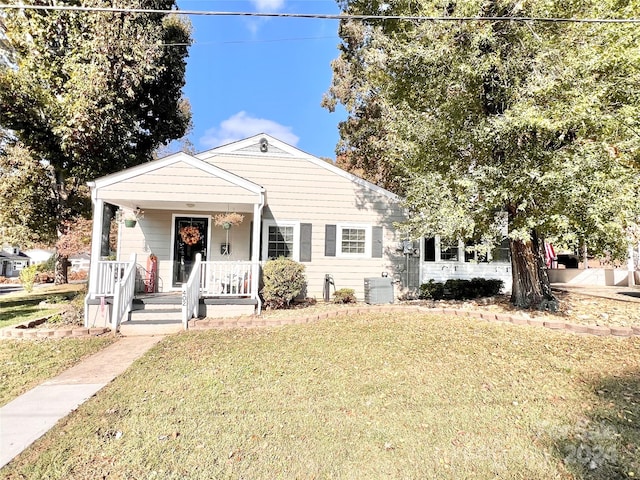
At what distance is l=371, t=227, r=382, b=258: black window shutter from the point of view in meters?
10.1

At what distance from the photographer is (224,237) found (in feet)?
32.2

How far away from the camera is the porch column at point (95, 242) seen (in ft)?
23.4

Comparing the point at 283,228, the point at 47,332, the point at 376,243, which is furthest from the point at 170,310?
the point at 376,243

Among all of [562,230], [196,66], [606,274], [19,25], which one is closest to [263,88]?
[196,66]

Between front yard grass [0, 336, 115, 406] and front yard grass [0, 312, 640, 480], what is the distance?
3.69 feet

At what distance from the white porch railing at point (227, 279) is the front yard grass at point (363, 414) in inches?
90.2

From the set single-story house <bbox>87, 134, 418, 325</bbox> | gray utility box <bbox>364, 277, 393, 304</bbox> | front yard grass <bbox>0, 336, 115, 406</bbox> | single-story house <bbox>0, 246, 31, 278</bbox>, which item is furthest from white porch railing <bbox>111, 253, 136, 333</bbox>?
single-story house <bbox>0, 246, 31, 278</bbox>

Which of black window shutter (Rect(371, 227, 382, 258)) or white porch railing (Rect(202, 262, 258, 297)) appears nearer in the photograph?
white porch railing (Rect(202, 262, 258, 297))

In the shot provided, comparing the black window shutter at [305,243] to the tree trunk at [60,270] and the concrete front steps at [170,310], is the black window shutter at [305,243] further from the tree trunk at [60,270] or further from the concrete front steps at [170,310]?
the tree trunk at [60,270]

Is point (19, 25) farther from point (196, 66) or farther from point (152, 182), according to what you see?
point (152, 182)

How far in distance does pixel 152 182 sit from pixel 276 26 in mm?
4514

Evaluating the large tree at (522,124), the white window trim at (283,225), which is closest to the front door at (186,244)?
the white window trim at (283,225)

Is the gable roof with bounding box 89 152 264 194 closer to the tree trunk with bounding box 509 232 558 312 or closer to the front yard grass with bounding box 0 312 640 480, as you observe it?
the front yard grass with bounding box 0 312 640 480

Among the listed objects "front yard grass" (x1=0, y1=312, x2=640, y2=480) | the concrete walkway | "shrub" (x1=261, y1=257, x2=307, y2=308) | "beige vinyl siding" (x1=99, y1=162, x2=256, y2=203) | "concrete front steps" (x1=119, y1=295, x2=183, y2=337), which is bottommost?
the concrete walkway
